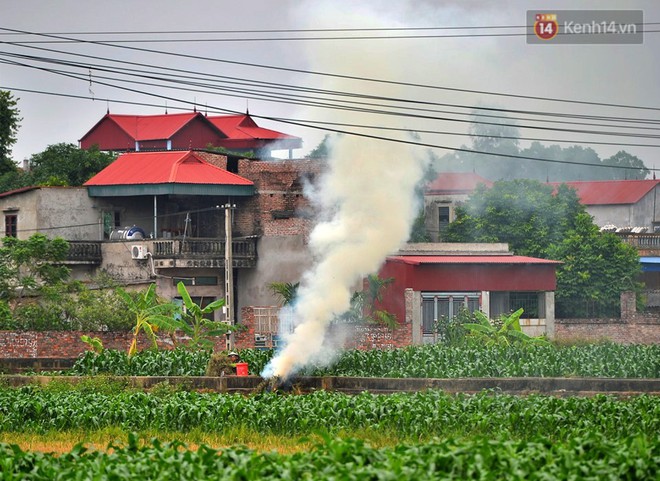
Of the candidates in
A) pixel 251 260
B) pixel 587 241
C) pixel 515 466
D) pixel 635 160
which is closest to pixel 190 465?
pixel 515 466

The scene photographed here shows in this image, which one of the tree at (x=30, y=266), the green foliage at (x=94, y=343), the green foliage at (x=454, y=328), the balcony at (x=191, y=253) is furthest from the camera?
the balcony at (x=191, y=253)

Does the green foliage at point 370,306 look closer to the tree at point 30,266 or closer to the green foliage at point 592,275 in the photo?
the green foliage at point 592,275

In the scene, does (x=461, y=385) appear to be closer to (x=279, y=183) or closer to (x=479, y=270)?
(x=479, y=270)

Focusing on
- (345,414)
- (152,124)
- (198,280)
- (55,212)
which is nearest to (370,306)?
(198,280)

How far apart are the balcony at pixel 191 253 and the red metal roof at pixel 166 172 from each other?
278 centimetres

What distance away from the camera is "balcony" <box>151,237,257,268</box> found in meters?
48.6

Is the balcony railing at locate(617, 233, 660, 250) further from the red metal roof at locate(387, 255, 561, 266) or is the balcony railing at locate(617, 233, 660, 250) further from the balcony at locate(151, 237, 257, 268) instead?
the balcony at locate(151, 237, 257, 268)

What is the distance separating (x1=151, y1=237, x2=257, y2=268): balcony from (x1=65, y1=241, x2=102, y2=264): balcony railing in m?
3.18

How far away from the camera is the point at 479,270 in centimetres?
4628

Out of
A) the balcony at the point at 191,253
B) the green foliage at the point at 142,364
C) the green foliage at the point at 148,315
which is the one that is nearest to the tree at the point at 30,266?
the balcony at the point at 191,253

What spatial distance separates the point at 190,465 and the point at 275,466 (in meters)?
1.25

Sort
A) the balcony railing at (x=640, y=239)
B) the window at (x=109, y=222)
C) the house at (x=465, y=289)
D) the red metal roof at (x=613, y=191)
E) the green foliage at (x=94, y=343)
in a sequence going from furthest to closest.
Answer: the red metal roof at (x=613, y=191)
the balcony railing at (x=640, y=239)
the window at (x=109, y=222)
the house at (x=465, y=289)
the green foliage at (x=94, y=343)

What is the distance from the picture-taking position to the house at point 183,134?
7988 cm

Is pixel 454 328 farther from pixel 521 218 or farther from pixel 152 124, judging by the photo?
pixel 152 124
